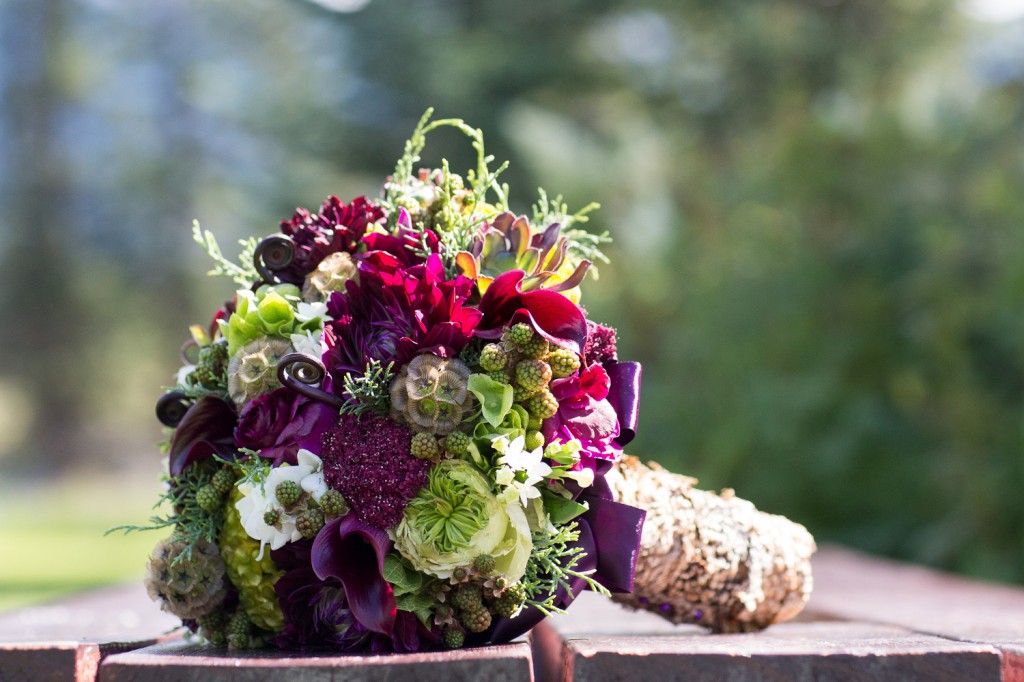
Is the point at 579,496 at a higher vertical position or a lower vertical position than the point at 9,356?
lower

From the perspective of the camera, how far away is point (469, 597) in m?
1.19

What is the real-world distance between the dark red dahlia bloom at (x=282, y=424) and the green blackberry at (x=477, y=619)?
0.27m

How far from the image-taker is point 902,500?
5727 mm

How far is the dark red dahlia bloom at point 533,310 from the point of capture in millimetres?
1206

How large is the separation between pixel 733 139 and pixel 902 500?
15.1 ft

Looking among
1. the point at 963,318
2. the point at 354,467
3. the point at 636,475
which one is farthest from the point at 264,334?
the point at 963,318

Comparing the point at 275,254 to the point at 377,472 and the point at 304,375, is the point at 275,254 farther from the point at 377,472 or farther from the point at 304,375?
the point at 377,472

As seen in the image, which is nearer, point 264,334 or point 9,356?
point 264,334

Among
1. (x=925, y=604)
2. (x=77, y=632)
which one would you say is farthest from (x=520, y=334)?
(x=925, y=604)

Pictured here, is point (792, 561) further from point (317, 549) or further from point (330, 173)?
point (330, 173)

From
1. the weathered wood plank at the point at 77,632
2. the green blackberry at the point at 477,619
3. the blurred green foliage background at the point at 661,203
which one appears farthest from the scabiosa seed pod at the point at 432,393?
the blurred green foliage background at the point at 661,203

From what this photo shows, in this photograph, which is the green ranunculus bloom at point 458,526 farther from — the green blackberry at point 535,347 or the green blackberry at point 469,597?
the green blackberry at point 535,347

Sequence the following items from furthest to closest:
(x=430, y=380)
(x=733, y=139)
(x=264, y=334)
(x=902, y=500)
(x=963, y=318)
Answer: (x=733, y=139) → (x=902, y=500) → (x=963, y=318) → (x=264, y=334) → (x=430, y=380)

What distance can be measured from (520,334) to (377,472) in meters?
0.23
